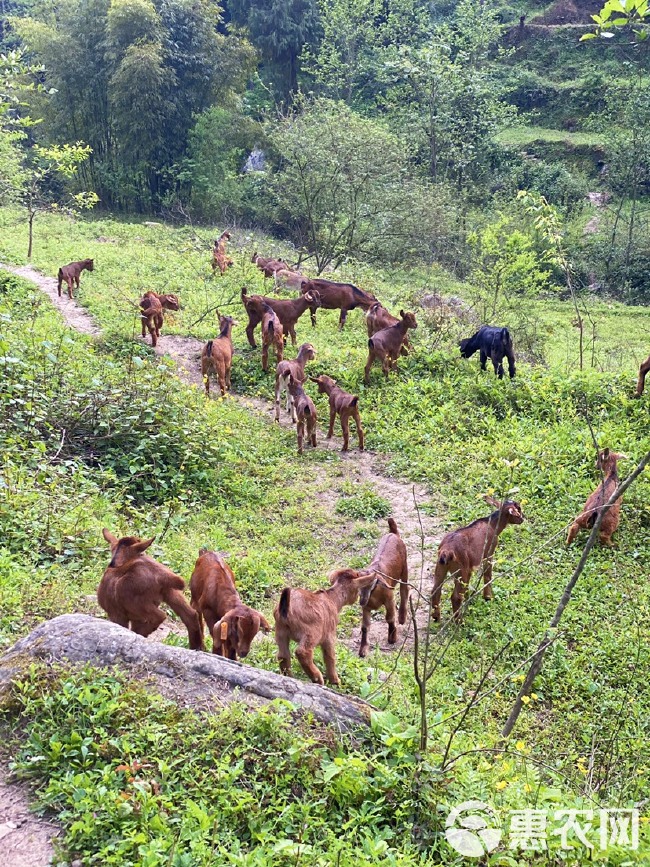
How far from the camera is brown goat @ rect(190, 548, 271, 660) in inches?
227

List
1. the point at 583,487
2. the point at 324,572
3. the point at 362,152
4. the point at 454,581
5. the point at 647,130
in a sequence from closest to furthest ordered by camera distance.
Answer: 1. the point at 454,581
2. the point at 324,572
3. the point at 583,487
4. the point at 362,152
5. the point at 647,130

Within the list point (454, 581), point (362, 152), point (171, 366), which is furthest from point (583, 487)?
point (362, 152)

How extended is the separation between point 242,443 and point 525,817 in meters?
8.12

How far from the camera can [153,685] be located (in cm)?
482

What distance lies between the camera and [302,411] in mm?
11820

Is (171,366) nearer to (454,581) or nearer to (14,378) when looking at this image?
(14,378)

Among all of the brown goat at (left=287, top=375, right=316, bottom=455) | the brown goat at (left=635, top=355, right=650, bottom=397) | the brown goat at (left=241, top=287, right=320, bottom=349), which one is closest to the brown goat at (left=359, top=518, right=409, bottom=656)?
the brown goat at (left=287, top=375, right=316, bottom=455)

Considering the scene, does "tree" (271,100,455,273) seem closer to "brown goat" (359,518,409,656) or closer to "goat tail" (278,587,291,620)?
"brown goat" (359,518,409,656)

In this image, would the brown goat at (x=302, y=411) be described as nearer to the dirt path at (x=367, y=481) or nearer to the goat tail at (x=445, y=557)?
the dirt path at (x=367, y=481)

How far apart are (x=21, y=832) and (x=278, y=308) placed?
493 inches

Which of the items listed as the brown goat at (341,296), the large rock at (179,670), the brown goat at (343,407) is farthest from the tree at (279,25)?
the large rock at (179,670)

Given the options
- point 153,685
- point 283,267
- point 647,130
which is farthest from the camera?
point 647,130

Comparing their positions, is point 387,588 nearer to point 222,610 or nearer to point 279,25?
point 222,610

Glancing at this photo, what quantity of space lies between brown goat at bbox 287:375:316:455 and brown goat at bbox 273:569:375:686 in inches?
224
